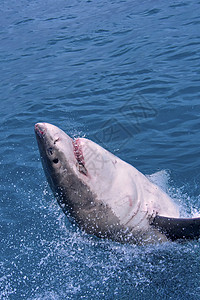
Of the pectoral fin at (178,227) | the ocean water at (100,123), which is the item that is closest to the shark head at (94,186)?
the pectoral fin at (178,227)

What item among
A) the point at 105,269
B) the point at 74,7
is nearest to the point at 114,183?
the point at 105,269

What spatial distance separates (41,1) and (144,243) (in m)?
19.2

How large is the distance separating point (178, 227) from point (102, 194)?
1.01m

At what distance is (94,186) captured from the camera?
5160mm

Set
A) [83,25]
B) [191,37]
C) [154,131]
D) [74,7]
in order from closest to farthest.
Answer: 1. [154,131]
2. [191,37]
3. [83,25]
4. [74,7]

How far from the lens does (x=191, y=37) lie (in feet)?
41.3

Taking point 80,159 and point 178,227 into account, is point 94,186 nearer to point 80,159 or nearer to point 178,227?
point 80,159

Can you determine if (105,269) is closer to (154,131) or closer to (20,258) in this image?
(20,258)

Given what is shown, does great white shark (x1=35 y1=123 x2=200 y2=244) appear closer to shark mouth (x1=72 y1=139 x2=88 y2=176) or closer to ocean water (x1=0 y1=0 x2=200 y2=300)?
shark mouth (x1=72 y1=139 x2=88 y2=176)

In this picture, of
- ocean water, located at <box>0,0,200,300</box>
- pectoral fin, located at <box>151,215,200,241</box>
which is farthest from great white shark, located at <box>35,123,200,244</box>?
ocean water, located at <box>0,0,200,300</box>

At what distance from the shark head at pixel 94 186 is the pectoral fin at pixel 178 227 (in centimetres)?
17

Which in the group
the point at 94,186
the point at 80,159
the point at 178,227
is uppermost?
the point at 80,159

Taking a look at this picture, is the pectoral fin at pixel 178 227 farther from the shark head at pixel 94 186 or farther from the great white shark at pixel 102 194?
the shark head at pixel 94 186

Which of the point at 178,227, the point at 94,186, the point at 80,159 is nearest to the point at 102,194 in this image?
the point at 94,186
